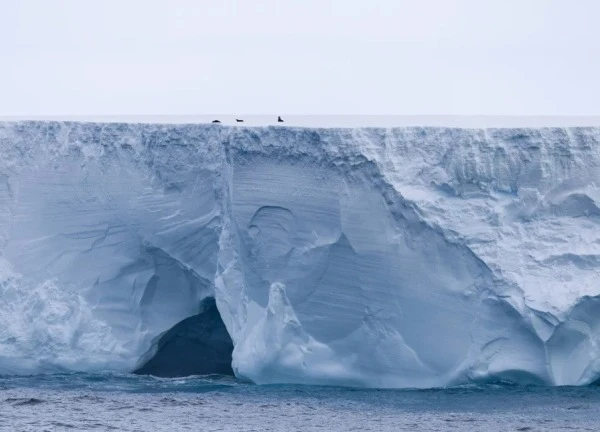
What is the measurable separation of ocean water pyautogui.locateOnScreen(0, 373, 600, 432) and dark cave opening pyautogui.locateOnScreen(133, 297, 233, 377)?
36.3 inches

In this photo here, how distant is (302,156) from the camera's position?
13.9 m

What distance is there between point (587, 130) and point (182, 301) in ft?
15.5

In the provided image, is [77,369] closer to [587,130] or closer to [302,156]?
[302,156]

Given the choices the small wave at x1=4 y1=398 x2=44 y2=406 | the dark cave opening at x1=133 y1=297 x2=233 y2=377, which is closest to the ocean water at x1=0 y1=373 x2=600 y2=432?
the small wave at x1=4 y1=398 x2=44 y2=406

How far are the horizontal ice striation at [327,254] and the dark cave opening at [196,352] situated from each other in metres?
0.62

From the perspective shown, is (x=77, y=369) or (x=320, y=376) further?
(x=77, y=369)

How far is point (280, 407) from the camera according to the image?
12742 millimetres

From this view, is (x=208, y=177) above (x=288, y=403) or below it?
above

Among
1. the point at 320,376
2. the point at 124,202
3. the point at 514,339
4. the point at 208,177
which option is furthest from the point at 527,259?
the point at 124,202

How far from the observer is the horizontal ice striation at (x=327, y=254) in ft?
43.6

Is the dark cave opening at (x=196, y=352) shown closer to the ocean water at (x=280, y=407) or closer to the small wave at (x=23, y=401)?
the ocean water at (x=280, y=407)

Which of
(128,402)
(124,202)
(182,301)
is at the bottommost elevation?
(128,402)

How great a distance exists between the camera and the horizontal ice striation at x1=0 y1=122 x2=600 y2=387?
13.3m

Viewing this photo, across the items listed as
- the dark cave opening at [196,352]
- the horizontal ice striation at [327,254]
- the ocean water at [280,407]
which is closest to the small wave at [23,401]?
the ocean water at [280,407]
